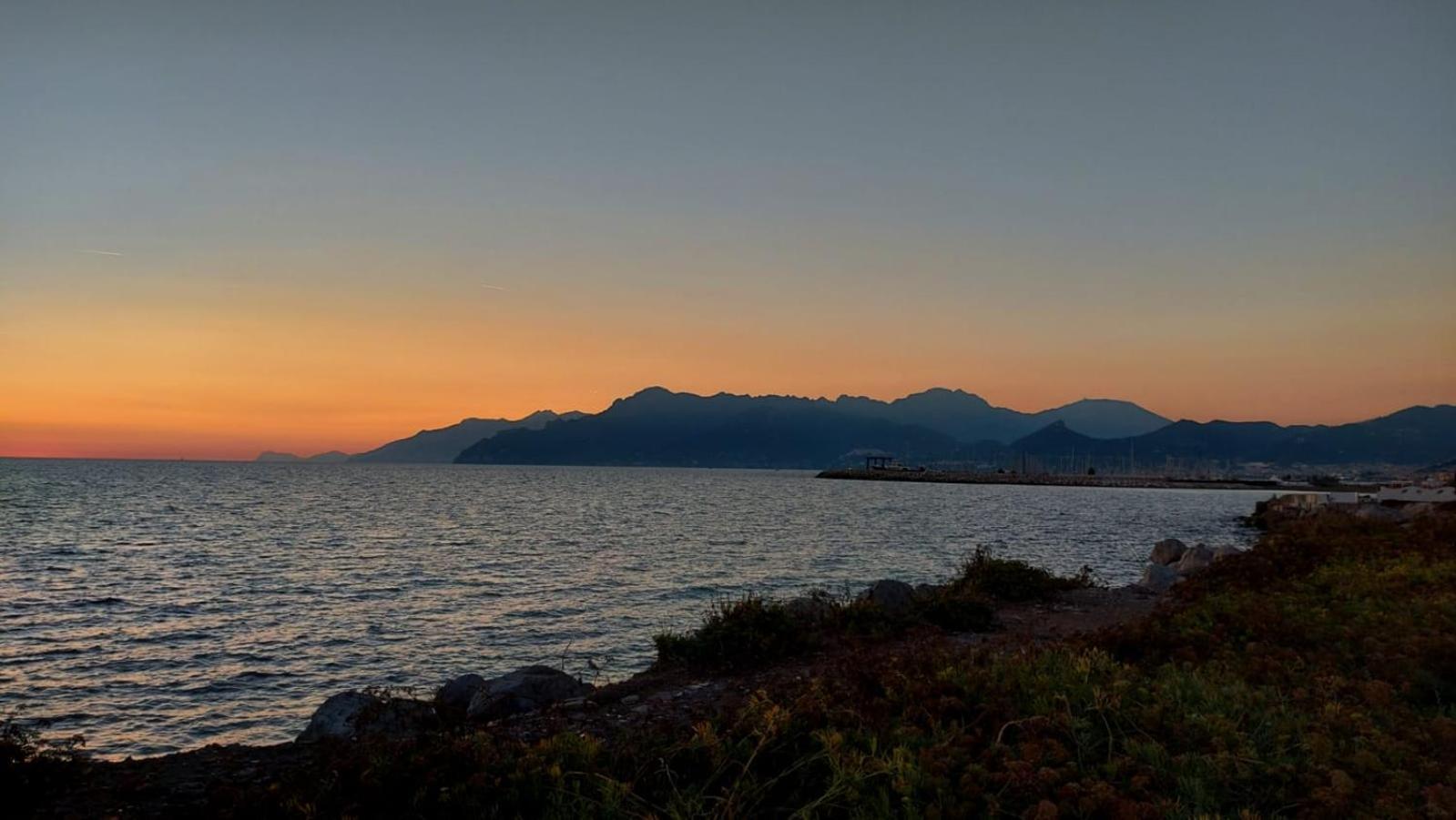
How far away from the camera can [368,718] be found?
33.1ft

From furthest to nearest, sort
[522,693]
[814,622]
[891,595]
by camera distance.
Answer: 1. [891,595]
2. [814,622]
3. [522,693]

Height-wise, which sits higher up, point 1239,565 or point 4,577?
point 1239,565

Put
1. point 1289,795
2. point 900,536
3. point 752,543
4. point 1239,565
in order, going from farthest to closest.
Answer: point 900,536 < point 752,543 < point 1239,565 < point 1289,795

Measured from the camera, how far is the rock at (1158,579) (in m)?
23.2

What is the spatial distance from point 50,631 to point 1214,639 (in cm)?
2934

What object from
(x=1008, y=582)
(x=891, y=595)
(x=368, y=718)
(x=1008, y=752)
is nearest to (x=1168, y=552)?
(x=1008, y=582)

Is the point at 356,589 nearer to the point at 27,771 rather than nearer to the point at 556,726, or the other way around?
the point at 27,771

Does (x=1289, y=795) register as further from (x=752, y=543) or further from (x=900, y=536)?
(x=900, y=536)

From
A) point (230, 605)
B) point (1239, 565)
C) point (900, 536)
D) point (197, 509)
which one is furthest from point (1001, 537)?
point (197, 509)

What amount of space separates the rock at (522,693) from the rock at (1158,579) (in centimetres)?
1769

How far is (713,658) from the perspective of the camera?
14.0m

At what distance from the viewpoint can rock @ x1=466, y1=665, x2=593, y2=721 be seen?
12.0 m

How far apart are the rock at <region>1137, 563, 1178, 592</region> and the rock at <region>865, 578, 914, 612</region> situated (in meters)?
9.04

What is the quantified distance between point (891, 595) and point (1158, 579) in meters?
10.8
